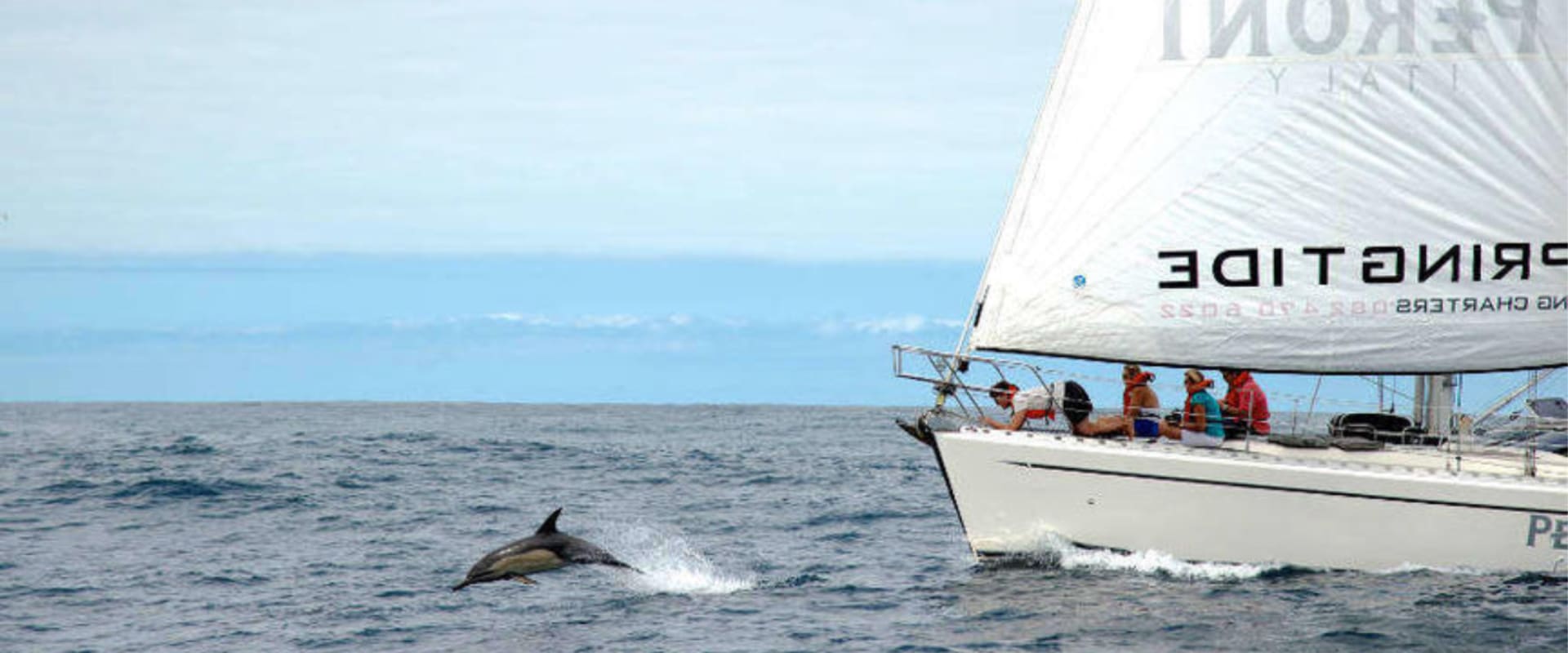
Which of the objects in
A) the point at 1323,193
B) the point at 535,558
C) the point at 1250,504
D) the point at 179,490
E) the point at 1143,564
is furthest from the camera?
the point at 179,490

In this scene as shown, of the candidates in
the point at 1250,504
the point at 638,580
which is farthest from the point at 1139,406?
the point at 638,580

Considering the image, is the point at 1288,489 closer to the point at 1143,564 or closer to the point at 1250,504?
the point at 1250,504

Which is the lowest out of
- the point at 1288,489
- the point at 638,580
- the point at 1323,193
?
the point at 638,580

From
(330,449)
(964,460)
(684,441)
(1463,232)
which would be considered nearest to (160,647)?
(964,460)

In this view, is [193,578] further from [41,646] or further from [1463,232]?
[1463,232]

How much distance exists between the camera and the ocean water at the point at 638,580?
52.5ft

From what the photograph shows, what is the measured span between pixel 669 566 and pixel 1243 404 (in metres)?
7.50

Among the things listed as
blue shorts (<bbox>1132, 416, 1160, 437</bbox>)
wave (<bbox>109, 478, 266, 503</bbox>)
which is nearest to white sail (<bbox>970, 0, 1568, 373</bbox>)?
blue shorts (<bbox>1132, 416, 1160, 437</bbox>)

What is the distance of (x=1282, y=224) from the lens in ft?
60.5

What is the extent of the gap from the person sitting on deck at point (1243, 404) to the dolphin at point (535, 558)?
24.9ft

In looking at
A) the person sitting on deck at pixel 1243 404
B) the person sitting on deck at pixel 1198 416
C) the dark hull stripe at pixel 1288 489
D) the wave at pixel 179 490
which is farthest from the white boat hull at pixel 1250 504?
the wave at pixel 179 490

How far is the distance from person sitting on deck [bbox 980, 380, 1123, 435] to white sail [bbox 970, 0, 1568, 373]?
2.06ft

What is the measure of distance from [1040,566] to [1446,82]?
7118mm

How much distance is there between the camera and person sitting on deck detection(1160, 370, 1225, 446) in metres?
18.5
